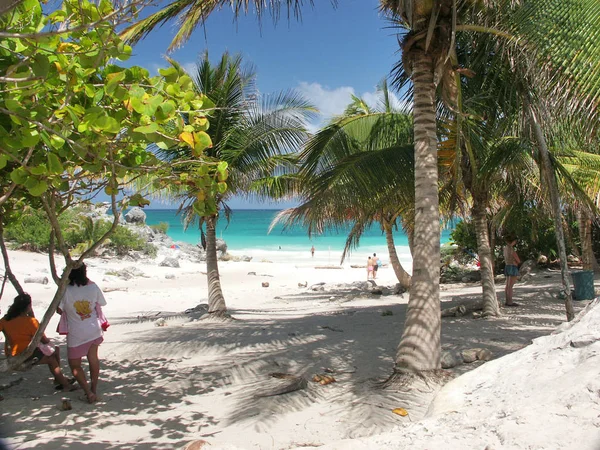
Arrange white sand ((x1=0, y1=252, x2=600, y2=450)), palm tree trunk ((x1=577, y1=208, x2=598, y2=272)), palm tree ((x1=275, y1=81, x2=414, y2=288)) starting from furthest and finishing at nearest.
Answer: palm tree trunk ((x1=577, y1=208, x2=598, y2=272))
palm tree ((x1=275, y1=81, x2=414, y2=288))
white sand ((x1=0, y1=252, x2=600, y2=450))

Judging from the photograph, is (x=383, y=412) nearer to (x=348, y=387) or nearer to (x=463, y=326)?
(x=348, y=387)

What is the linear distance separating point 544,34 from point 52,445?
18.6 ft

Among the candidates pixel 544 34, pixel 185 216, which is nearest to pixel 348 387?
pixel 544 34

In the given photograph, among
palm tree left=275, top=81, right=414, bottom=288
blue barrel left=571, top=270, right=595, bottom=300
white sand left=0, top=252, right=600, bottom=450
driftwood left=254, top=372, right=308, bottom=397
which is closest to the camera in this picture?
white sand left=0, top=252, right=600, bottom=450

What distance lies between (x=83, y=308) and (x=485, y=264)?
6.62 meters

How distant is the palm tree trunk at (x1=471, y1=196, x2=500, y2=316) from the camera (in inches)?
325

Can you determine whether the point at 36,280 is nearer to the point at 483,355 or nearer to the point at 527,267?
the point at 483,355

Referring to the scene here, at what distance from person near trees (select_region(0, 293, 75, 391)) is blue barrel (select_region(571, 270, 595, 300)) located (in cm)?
919

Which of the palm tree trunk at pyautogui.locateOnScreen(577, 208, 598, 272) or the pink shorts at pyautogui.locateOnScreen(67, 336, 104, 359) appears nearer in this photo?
the pink shorts at pyautogui.locateOnScreen(67, 336, 104, 359)

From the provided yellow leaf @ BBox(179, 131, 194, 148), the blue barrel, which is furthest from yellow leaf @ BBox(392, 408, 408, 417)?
the blue barrel

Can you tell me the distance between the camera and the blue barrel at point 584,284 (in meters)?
9.34

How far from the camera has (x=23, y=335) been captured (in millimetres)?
4656

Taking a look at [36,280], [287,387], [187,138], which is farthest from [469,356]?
[36,280]

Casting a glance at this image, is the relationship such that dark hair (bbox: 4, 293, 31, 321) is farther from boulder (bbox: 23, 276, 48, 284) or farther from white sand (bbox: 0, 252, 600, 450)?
boulder (bbox: 23, 276, 48, 284)
